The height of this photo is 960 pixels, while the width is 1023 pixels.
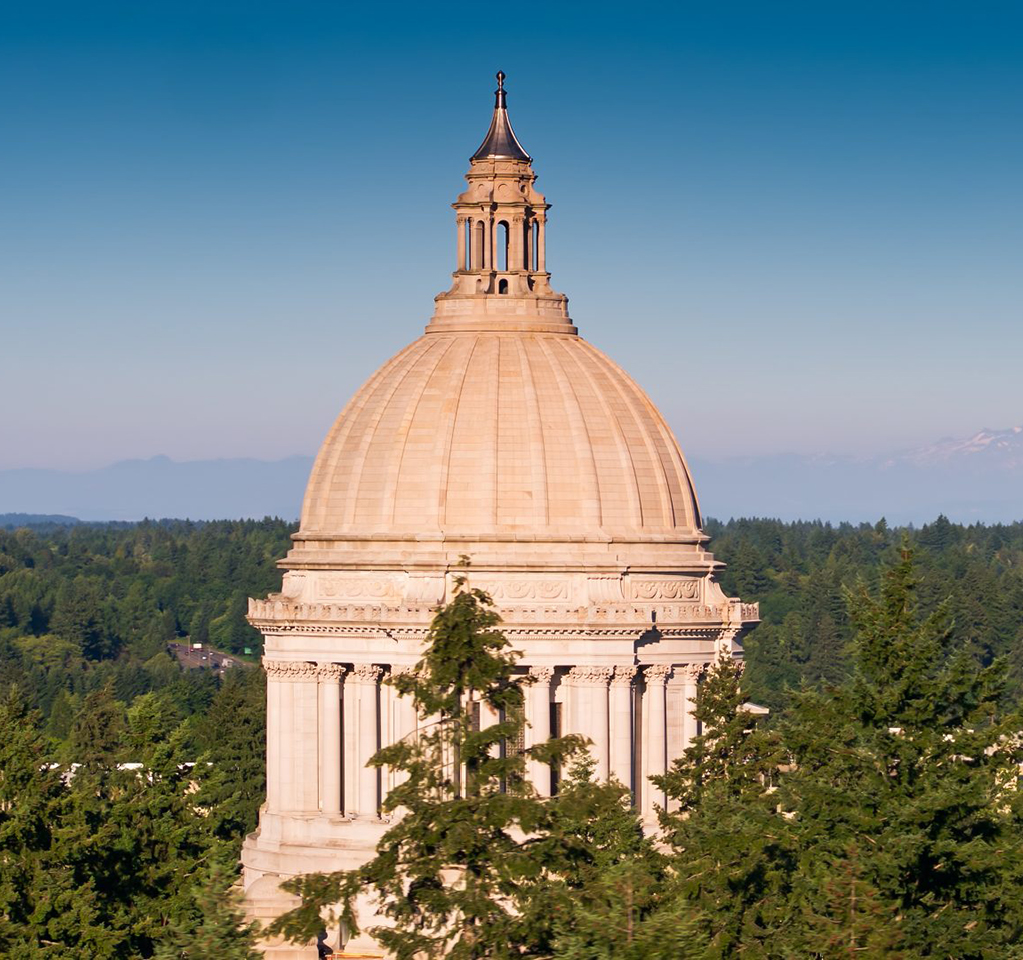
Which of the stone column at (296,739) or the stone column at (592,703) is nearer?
the stone column at (592,703)

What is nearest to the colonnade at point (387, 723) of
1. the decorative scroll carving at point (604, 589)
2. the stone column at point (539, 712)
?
the stone column at point (539, 712)

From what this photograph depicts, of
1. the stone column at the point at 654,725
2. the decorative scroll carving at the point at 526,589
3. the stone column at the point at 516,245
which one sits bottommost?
the stone column at the point at 654,725

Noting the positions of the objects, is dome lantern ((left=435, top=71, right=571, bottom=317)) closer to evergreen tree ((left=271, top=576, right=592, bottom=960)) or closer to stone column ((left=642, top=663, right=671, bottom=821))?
stone column ((left=642, top=663, right=671, bottom=821))

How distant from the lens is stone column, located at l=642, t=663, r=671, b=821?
338 ft

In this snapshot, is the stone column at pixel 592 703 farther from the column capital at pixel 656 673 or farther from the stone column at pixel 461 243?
the stone column at pixel 461 243

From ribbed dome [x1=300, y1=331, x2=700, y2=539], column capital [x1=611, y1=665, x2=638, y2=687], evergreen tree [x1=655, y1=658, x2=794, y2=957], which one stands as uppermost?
ribbed dome [x1=300, y1=331, x2=700, y2=539]

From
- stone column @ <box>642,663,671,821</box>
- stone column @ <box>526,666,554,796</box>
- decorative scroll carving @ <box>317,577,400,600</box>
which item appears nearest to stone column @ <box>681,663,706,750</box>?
stone column @ <box>642,663,671,821</box>

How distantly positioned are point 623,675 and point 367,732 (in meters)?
8.27

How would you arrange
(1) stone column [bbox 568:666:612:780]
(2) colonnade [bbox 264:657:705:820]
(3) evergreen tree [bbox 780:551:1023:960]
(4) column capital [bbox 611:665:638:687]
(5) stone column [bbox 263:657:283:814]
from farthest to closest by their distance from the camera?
Result: (5) stone column [bbox 263:657:283:814], (4) column capital [bbox 611:665:638:687], (2) colonnade [bbox 264:657:705:820], (1) stone column [bbox 568:666:612:780], (3) evergreen tree [bbox 780:551:1023:960]

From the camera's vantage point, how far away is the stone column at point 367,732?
10206cm

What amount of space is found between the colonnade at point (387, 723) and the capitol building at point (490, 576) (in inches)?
2.7

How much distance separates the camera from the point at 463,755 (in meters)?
64.5

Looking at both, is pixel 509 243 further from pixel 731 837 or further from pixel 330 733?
pixel 731 837

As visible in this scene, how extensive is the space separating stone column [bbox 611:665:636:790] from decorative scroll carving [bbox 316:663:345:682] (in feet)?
28.4
